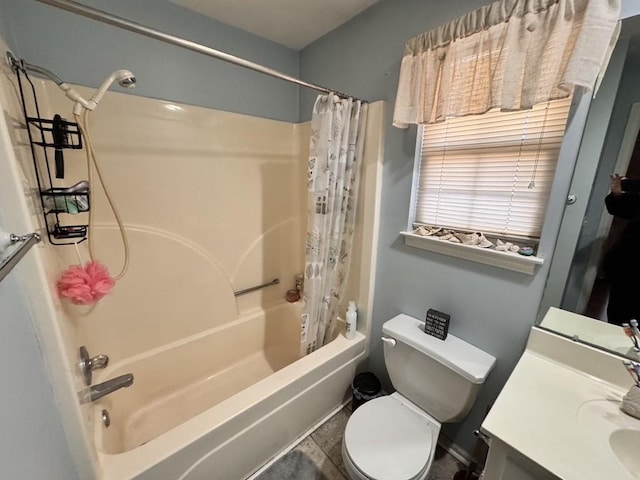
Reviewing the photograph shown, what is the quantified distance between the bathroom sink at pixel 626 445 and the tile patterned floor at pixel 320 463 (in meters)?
0.84

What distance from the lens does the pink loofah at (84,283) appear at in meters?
1.06

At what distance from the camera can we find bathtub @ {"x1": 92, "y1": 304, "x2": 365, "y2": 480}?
38.4 inches

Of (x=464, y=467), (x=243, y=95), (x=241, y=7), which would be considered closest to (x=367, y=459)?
(x=464, y=467)

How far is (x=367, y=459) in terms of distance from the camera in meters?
1.00

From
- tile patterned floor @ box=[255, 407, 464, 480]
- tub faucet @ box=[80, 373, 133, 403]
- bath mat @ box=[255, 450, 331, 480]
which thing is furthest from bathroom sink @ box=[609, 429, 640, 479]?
tub faucet @ box=[80, 373, 133, 403]

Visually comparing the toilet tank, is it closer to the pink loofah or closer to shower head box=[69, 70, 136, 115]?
the pink loofah

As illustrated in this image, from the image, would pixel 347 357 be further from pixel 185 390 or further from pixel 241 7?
pixel 241 7

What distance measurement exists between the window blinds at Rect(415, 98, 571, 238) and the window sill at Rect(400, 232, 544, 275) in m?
0.12

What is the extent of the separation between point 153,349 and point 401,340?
1509 mm

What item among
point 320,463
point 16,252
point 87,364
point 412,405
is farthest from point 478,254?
point 87,364

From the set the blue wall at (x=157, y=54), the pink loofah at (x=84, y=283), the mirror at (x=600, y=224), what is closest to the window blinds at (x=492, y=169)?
the mirror at (x=600, y=224)

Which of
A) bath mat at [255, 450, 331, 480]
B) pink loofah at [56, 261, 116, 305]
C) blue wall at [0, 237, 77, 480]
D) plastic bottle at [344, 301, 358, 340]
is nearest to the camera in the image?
blue wall at [0, 237, 77, 480]

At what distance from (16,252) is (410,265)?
1.47 meters

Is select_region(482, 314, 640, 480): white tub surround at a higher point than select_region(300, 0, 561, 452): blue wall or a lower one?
lower
